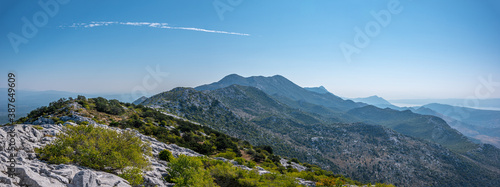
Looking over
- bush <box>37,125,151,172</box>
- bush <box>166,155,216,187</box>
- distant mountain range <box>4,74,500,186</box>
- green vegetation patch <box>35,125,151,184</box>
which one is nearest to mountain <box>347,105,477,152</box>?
distant mountain range <box>4,74,500,186</box>

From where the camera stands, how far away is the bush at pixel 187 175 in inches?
594

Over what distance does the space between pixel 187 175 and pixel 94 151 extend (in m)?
7.09

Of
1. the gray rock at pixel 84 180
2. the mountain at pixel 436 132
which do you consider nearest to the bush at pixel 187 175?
the gray rock at pixel 84 180

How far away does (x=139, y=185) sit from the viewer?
563 inches

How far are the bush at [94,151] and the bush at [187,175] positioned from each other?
256 cm

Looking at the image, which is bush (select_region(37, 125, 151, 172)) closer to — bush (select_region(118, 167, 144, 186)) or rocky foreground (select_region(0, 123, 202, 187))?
rocky foreground (select_region(0, 123, 202, 187))

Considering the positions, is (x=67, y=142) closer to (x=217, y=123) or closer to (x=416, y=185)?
(x=217, y=123)

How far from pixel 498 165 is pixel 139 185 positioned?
16945 centimetres

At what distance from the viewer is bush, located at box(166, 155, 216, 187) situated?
15080mm

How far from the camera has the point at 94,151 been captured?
14.3 metres

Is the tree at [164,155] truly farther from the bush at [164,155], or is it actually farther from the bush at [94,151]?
the bush at [94,151]

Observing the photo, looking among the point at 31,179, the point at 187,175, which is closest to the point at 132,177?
the point at 187,175

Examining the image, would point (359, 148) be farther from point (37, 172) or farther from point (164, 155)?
point (37, 172)

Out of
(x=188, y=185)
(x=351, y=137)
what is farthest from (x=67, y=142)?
(x=351, y=137)
